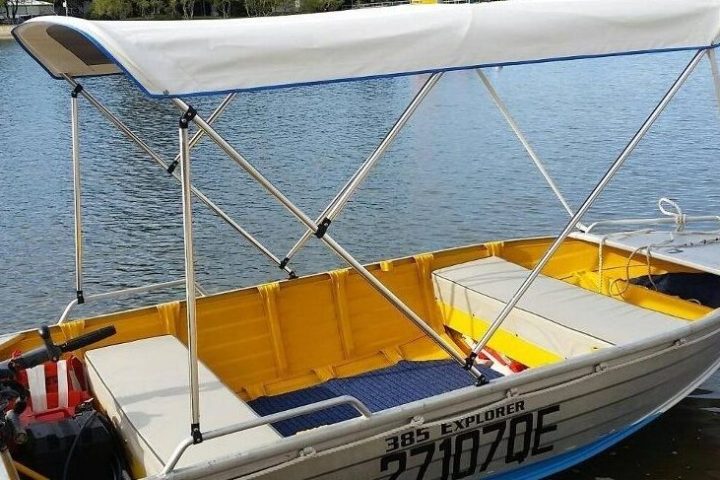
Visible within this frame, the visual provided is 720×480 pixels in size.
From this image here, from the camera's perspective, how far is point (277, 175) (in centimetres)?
1945

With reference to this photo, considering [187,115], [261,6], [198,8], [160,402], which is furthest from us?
[198,8]

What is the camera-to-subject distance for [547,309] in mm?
7355

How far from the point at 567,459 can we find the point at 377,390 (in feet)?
5.84

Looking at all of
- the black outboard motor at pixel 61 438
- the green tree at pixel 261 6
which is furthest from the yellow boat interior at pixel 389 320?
the green tree at pixel 261 6

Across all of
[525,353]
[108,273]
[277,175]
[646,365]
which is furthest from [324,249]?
[646,365]

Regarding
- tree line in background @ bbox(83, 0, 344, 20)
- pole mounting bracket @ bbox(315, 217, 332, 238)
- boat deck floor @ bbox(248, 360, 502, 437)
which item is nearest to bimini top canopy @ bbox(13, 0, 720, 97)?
pole mounting bracket @ bbox(315, 217, 332, 238)

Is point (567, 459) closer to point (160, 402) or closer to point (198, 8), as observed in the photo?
point (160, 402)

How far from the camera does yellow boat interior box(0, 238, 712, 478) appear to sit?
6.93 metres

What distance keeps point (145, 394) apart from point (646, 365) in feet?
13.0

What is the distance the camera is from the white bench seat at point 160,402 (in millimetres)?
5059

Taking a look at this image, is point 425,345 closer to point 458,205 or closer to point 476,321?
point 476,321

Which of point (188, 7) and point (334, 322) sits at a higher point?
point (188, 7)

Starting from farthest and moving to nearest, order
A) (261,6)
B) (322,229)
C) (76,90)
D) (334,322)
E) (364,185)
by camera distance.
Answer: (261,6) < (364,185) < (334,322) < (76,90) < (322,229)

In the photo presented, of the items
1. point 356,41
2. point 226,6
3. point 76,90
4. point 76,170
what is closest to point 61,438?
point 76,170
